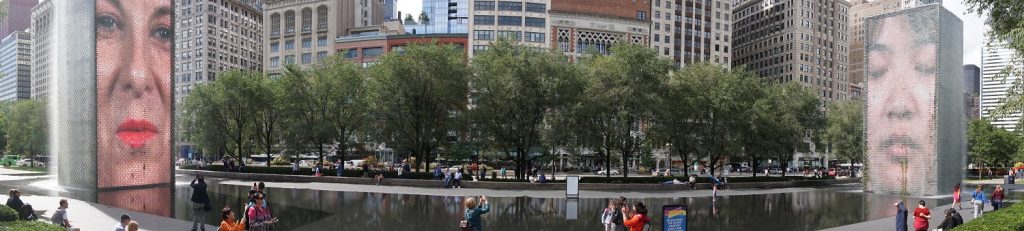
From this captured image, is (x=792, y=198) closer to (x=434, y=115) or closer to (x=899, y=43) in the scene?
(x=899, y=43)

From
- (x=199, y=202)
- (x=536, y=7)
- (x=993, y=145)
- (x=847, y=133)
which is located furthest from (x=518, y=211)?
(x=993, y=145)

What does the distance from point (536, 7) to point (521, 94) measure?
5827 centimetres

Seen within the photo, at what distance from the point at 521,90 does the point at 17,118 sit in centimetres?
6070

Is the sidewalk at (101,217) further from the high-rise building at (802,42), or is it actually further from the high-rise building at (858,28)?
the high-rise building at (858,28)

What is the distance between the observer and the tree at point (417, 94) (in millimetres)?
42875

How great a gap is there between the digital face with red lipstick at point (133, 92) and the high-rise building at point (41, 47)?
75.5ft

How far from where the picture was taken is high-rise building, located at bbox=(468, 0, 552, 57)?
315 feet

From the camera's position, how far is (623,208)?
48.3 ft

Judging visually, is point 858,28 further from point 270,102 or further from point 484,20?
point 270,102

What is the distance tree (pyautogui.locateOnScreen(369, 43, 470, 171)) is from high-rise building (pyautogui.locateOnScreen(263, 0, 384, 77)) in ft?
235

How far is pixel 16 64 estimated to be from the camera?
115m

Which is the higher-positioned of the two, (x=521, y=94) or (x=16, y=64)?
(x=16, y=64)

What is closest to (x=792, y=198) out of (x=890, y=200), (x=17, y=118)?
(x=890, y=200)

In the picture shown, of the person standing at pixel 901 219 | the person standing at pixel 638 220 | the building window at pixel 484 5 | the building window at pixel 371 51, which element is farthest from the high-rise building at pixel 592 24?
the person standing at pixel 638 220
